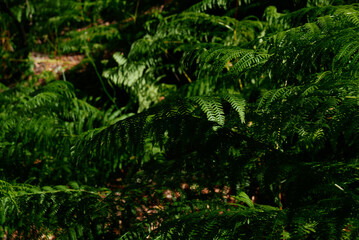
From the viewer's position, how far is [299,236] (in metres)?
0.83

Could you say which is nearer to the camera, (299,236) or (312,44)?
(299,236)

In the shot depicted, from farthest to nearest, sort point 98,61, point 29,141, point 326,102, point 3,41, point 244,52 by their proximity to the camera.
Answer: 1. point 3,41
2. point 98,61
3. point 29,141
4. point 244,52
5. point 326,102

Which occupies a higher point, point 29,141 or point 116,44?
point 116,44

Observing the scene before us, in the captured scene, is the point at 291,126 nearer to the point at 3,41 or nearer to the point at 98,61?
the point at 98,61

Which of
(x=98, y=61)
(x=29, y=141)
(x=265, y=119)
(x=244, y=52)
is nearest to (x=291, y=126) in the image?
(x=265, y=119)

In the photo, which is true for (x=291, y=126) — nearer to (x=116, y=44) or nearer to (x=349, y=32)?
(x=349, y=32)

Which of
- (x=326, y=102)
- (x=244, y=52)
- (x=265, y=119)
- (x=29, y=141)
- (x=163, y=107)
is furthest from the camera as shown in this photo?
(x=29, y=141)

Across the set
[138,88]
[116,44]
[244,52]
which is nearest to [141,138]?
[244,52]

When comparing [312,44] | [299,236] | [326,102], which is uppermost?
[312,44]

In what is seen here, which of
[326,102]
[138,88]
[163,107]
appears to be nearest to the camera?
[326,102]

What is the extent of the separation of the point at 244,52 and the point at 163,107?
1.75 feet

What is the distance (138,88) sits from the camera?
3029mm

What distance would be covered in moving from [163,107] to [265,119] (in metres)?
0.47

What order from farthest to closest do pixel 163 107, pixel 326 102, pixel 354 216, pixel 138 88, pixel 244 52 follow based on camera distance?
pixel 138 88, pixel 244 52, pixel 163 107, pixel 326 102, pixel 354 216
